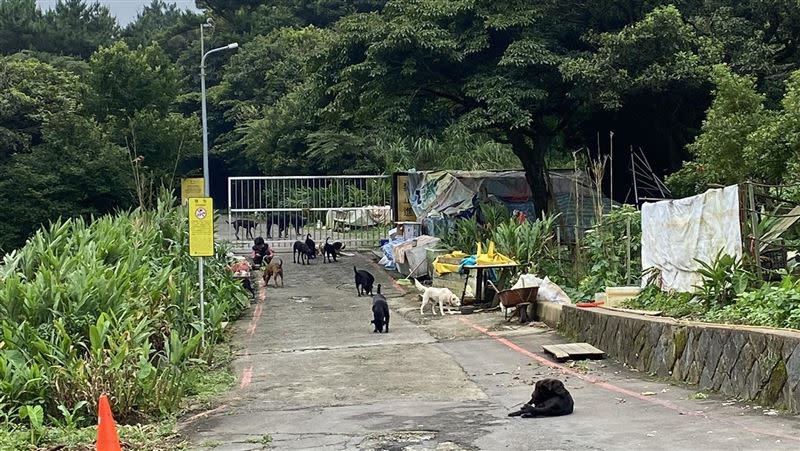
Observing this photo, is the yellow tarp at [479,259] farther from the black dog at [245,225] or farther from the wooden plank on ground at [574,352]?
the black dog at [245,225]

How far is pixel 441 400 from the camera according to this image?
10.8 meters

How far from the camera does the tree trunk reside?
2547cm

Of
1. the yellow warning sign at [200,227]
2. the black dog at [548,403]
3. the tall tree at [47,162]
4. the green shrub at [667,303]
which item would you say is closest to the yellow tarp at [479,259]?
the green shrub at [667,303]

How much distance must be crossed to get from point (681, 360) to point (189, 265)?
9378 millimetres

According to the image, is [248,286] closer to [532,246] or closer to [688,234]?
[532,246]

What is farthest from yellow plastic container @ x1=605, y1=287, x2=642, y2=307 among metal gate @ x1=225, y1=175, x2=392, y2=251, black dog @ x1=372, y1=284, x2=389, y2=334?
metal gate @ x1=225, y1=175, x2=392, y2=251

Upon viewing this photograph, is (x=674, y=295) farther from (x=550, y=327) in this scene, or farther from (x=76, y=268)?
(x=76, y=268)

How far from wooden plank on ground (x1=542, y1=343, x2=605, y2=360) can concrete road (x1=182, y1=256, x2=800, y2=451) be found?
0.16 metres

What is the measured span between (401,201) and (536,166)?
5.46 meters

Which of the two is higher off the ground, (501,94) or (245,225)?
(501,94)

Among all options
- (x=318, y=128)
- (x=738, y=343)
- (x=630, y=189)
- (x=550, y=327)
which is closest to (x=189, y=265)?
(x=550, y=327)

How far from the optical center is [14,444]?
8.43 metres

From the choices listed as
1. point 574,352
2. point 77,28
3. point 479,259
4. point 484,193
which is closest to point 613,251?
point 479,259

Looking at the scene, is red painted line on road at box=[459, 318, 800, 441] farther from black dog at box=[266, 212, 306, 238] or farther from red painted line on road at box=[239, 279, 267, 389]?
black dog at box=[266, 212, 306, 238]
